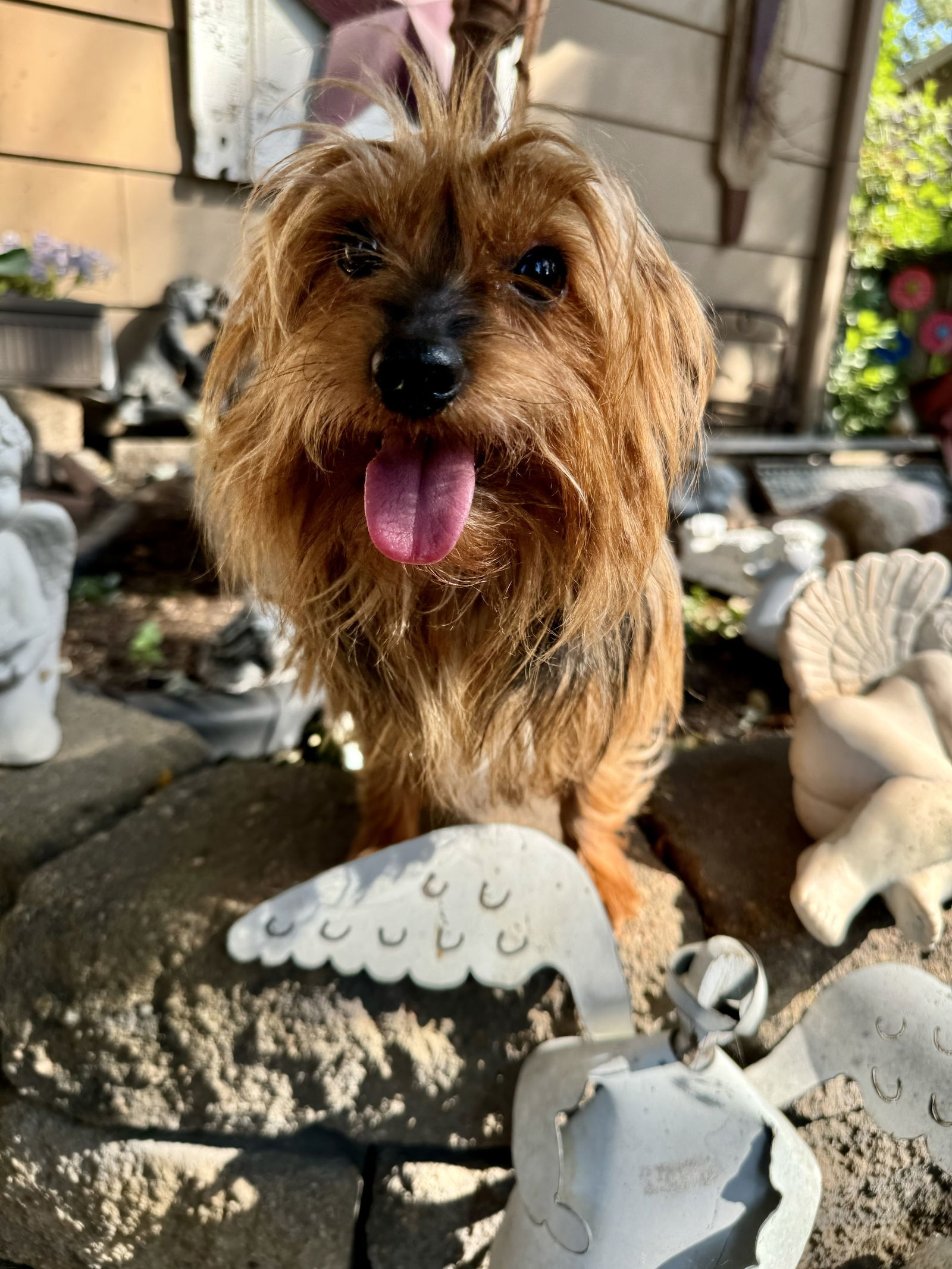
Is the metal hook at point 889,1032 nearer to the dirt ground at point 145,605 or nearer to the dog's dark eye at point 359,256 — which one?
the dog's dark eye at point 359,256

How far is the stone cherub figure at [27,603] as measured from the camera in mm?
1105

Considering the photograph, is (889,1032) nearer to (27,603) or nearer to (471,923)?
(471,923)

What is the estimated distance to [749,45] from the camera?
96 cm

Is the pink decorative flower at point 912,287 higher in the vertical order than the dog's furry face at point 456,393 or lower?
higher

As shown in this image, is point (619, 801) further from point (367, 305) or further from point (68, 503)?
point (68, 503)

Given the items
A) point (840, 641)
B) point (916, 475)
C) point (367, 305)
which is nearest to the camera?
point (367, 305)

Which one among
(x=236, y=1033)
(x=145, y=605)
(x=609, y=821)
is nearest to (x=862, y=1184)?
(x=609, y=821)

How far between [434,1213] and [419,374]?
0.94 meters

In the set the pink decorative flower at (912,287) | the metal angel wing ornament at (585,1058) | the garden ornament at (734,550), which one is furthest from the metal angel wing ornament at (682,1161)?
the pink decorative flower at (912,287)

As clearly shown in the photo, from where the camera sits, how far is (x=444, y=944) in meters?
0.91

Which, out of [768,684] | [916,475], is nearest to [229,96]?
[768,684]

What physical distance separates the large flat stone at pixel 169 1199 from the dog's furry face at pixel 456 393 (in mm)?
630

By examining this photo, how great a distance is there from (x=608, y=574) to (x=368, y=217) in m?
0.39

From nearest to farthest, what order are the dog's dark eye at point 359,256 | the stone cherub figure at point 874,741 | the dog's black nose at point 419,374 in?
the dog's black nose at point 419,374
the dog's dark eye at point 359,256
the stone cherub figure at point 874,741
